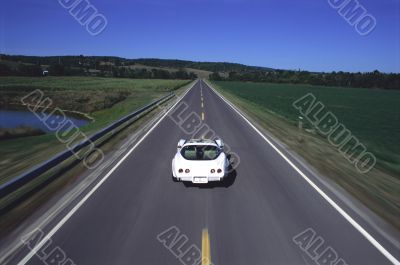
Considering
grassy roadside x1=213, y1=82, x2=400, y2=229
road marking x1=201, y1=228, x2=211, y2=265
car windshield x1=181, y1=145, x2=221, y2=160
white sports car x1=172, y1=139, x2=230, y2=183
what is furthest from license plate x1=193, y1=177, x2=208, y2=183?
grassy roadside x1=213, y1=82, x2=400, y2=229

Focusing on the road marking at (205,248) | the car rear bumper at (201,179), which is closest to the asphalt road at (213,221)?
the road marking at (205,248)

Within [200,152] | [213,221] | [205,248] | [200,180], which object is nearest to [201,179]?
[200,180]

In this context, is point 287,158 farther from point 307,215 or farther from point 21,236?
point 21,236

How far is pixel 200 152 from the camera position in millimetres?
11805

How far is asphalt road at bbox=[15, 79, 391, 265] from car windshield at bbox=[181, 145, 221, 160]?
0.89 meters

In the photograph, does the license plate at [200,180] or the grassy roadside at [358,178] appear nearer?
the grassy roadside at [358,178]

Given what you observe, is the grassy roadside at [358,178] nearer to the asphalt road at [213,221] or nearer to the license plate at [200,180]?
the asphalt road at [213,221]

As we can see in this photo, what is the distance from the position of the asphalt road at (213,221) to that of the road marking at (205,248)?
5 cm

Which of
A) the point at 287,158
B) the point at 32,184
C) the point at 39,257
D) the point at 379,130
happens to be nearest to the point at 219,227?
the point at 39,257

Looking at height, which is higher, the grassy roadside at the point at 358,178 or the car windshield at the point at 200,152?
the car windshield at the point at 200,152

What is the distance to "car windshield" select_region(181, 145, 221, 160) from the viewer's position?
1157 cm

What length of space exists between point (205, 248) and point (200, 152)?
4.74 m

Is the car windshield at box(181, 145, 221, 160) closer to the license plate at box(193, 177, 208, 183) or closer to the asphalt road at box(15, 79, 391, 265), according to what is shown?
the license plate at box(193, 177, 208, 183)

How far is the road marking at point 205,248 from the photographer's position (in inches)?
272
